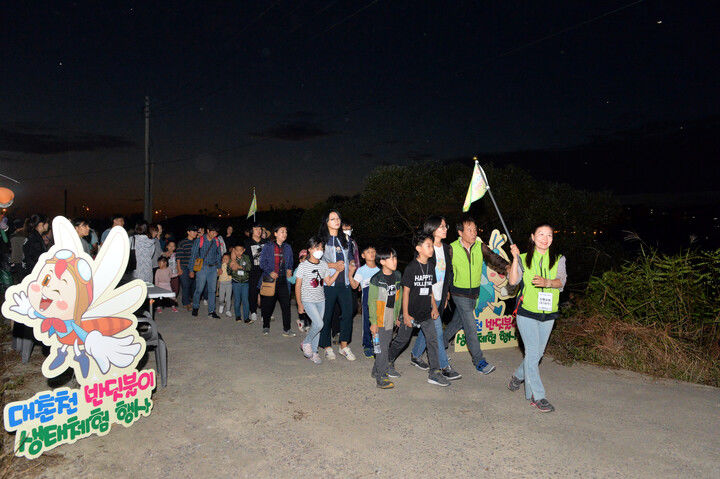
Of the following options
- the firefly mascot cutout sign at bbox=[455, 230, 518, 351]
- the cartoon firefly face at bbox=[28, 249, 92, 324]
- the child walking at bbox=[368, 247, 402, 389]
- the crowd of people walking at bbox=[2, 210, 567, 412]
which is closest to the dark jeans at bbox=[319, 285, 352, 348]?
the crowd of people walking at bbox=[2, 210, 567, 412]

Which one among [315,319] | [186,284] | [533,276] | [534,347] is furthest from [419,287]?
[186,284]

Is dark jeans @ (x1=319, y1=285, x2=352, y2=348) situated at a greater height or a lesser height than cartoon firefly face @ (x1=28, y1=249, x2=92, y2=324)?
lesser

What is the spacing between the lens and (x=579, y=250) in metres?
10.7

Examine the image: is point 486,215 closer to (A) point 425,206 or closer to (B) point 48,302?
(A) point 425,206

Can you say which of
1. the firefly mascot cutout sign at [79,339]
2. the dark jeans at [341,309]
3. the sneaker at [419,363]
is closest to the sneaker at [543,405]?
the sneaker at [419,363]

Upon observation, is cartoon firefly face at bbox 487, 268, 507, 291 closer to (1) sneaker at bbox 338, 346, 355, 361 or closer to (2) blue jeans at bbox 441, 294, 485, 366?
(2) blue jeans at bbox 441, 294, 485, 366

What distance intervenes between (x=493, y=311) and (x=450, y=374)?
178 cm

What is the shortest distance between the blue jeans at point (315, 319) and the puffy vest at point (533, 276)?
2669 millimetres

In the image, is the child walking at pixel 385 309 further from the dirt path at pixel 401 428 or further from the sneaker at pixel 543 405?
the sneaker at pixel 543 405

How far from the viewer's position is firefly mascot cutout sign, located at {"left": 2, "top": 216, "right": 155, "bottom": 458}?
12.9 ft

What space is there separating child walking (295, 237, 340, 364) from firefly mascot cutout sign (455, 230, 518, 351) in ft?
6.44

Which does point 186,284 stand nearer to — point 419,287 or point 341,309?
point 341,309

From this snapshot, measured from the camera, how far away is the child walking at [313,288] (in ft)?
21.3

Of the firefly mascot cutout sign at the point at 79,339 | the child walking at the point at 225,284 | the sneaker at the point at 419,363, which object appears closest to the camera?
the firefly mascot cutout sign at the point at 79,339
